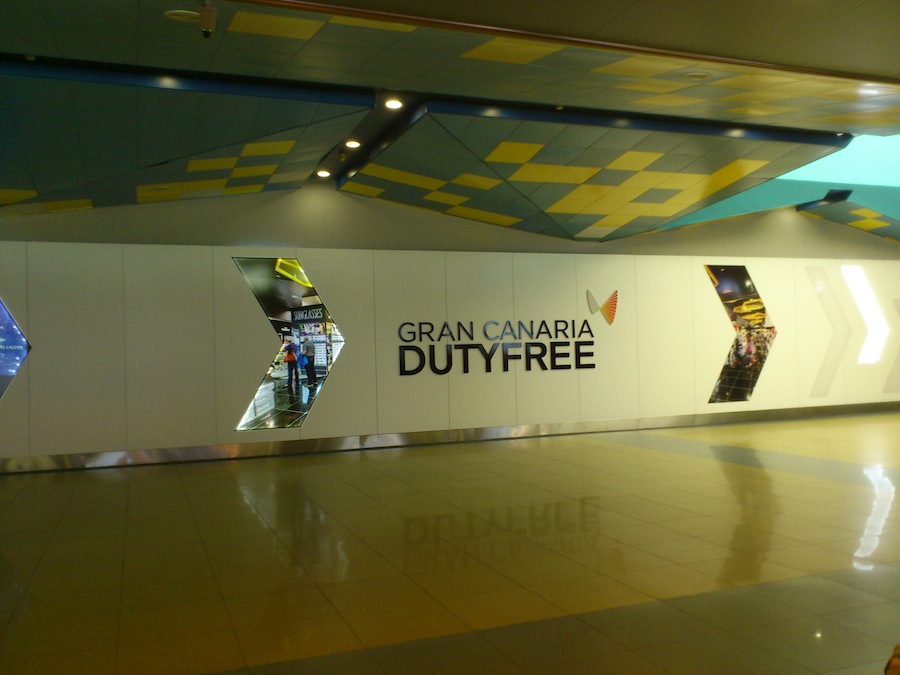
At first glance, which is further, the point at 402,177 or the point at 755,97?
the point at 402,177

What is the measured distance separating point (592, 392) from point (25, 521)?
357 inches

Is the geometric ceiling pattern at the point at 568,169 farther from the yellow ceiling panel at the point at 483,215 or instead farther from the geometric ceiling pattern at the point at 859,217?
the geometric ceiling pattern at the point at 859,217

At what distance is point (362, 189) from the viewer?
11938 mm

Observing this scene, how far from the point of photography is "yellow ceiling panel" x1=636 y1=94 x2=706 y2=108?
23.5 feet

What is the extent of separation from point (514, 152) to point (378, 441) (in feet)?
16.8

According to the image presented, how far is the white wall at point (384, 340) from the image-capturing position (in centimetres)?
1043

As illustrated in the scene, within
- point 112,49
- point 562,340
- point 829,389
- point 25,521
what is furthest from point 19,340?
point 829,389

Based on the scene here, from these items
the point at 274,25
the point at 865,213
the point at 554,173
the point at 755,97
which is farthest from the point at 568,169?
the point at 865,213

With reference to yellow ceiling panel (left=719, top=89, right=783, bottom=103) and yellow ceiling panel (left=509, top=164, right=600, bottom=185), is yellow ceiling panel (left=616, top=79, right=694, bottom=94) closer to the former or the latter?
yellow ceiling panel (left=719, top=89, right=783, bottom=103)

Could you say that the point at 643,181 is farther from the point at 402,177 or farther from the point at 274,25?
the point at 274,25

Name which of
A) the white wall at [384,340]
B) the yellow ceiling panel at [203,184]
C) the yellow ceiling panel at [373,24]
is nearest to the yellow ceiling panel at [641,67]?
the yellow ceiling panel at [373,24]

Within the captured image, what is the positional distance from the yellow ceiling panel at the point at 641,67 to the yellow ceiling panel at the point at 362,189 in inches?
238

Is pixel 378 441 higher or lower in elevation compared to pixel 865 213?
lower

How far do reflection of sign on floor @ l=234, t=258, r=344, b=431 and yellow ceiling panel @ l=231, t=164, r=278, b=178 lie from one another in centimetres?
156
